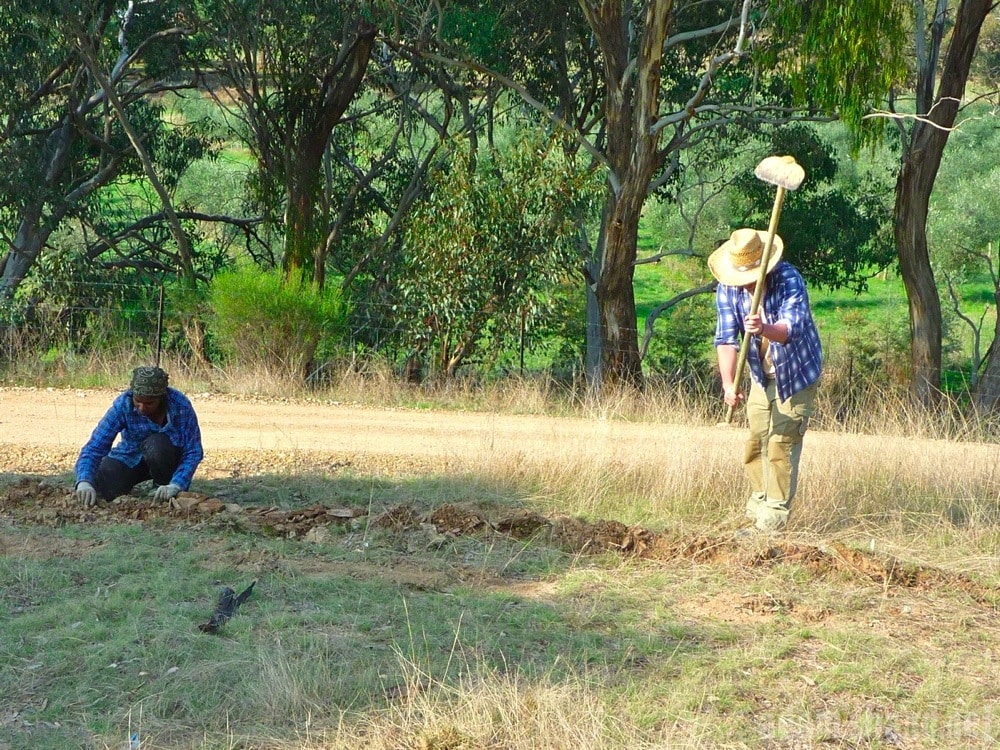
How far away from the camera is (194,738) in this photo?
176 inches

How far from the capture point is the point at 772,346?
22.3 feet

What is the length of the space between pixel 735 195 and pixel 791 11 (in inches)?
460

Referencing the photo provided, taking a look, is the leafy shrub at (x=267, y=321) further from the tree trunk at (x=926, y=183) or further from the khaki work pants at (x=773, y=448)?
the khaki work pants at (x=773, y=448)

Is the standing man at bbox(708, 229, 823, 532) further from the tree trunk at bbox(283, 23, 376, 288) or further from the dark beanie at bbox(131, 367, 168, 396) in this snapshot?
the tree trunk at bbox(283, 23, 376, 288)

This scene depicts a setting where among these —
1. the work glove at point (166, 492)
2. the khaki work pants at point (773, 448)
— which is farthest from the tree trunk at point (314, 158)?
the khaki work pants at point (773, 448)

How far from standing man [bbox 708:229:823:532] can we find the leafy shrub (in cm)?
850

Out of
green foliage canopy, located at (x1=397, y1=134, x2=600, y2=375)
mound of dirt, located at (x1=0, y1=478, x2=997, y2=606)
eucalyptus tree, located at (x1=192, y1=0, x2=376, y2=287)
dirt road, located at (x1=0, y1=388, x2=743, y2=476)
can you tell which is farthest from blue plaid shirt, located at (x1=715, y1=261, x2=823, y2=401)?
eucalyptus tree, located at (x1=192, y1=0, x2=376, y2=287)

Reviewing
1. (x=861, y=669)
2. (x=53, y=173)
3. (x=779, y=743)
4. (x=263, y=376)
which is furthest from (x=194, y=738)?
(x=53, y=173)

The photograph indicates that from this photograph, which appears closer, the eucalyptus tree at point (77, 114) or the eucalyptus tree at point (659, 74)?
the eucalyptus tree at point (659, 74)

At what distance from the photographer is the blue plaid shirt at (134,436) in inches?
300

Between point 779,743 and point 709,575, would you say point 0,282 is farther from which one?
point 779,743

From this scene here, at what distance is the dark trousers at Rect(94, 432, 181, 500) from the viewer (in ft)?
25.3

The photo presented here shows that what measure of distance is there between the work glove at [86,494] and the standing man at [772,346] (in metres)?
3.96

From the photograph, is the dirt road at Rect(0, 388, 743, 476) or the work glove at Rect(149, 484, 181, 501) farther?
the dirt road at Rect(0, 388, 743, 476)
